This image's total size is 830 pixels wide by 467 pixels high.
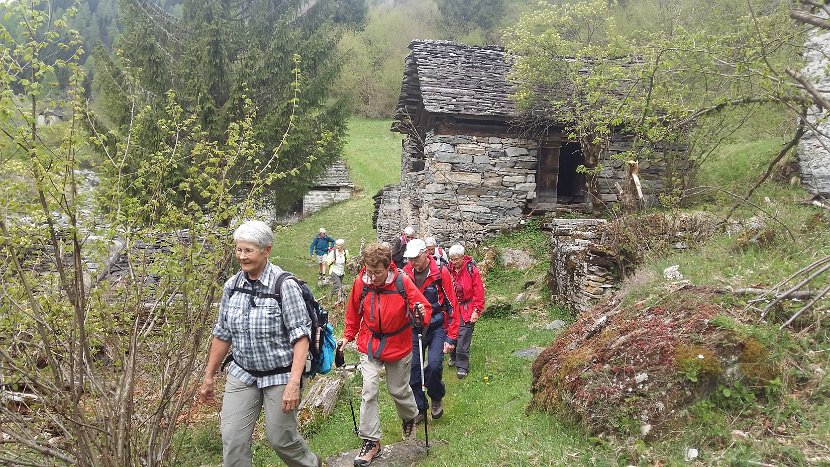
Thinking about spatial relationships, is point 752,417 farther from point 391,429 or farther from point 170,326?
point 170,326

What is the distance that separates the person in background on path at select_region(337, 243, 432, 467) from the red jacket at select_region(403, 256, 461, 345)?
1.07 meters

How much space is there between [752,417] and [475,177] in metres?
9.95

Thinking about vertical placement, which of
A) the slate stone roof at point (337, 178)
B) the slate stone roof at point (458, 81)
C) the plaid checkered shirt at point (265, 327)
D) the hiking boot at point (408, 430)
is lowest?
the slate stone roof at point (337, 178)

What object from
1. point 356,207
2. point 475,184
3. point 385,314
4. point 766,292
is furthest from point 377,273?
point 356,207

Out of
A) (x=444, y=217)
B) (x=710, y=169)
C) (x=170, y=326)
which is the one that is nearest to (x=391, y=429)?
(x=170, y=326)

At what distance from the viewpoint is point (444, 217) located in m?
13.3

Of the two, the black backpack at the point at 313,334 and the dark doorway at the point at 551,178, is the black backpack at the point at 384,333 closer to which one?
the black backpack at the point at 313,334

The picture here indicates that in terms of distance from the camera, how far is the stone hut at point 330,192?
29.4m

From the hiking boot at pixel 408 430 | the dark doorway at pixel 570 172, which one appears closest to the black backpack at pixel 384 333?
the hiking boot at pixel 408 430

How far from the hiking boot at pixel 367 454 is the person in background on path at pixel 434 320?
1.04 meters

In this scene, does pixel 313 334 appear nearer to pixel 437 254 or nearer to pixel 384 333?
pixel 384 333

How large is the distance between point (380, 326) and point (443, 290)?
4.45 ft

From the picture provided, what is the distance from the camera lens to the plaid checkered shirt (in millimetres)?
3664

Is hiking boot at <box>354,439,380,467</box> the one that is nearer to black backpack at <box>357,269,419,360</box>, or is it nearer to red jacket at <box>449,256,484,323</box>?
black backpack at <box>357,269,419,360</box>
